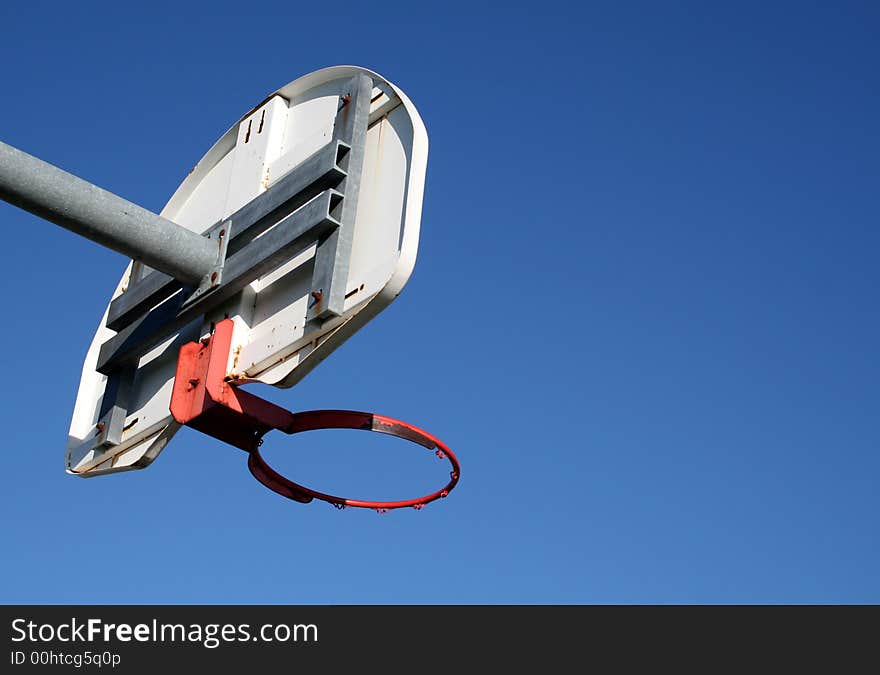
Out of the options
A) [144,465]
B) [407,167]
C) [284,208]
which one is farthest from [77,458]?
[407,167]

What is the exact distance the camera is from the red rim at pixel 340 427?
5.71m

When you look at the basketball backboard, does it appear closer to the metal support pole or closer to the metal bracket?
the metal bracket

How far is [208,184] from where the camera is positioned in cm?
684

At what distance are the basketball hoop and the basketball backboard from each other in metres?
0.09

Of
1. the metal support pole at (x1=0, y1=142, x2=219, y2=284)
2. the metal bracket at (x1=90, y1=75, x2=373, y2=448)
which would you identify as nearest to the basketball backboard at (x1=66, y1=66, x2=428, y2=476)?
the metal bracket at (x1=90, y1=75, x2=373, y2=448)

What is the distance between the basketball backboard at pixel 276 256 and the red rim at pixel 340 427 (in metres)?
0.37

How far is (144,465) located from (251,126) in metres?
1.78

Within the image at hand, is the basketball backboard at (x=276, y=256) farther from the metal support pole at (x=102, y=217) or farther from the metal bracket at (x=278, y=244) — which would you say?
the metal support pole at (x=102, y=217)

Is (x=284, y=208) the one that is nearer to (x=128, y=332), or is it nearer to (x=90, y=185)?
(x=90, y=185)

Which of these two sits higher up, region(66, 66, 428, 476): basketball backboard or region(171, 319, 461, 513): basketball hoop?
region(66, 66, 428, 476): basketball backboard

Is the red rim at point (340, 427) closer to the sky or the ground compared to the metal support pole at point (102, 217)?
closer to the ground

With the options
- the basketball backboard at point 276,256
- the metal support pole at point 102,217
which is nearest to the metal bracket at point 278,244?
the basketball backboard at point 276,256

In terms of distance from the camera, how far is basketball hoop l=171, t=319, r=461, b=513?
5477mm

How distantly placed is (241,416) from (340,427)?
462 mm
